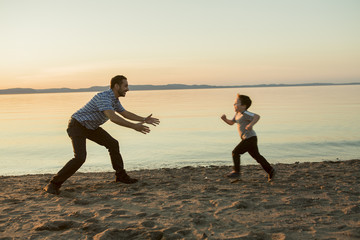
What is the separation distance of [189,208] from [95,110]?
2.30 m

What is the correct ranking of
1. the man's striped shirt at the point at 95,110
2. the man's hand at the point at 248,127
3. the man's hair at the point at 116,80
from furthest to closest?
the man's hand at the point at 248,127 < the man's hair at the point at 116,80 < the man's striped shirt at the point at 95,110

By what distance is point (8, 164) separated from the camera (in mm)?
11586

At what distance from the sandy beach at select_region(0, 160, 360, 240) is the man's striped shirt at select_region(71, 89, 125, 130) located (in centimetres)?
121

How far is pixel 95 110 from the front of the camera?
5.88 metres

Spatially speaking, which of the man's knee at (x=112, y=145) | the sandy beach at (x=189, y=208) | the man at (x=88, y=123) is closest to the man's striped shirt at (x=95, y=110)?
the man at (x=88, y=123)

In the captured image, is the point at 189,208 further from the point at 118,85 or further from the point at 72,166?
the point at 118,85

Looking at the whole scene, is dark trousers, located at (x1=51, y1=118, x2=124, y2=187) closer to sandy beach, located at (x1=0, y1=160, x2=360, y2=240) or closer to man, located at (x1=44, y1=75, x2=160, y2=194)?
man, located at (x1=44, y1=75, x2=160, y2=194)

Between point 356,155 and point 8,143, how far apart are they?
1470cm

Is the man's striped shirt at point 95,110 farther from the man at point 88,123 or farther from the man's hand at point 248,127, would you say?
the man's hand at point 248,127

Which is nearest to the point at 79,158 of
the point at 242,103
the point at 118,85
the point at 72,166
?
A: the point at 72,166

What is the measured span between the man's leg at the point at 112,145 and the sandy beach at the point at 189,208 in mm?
174

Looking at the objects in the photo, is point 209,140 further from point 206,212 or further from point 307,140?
point 206,212

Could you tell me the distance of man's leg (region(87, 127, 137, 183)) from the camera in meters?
6.22

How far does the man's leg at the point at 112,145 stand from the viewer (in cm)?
Answer: 622
